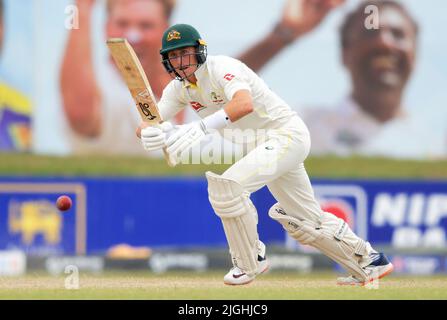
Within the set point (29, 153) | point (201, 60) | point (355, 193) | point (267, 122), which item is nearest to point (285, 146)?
point (267, 122)

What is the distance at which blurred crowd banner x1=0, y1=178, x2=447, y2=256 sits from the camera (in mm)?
10500

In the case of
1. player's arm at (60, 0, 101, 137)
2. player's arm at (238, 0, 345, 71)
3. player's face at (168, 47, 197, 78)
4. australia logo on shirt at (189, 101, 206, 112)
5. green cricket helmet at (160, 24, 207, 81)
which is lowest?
player's arm at (60, 0, 101, 137)

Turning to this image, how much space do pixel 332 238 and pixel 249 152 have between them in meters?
0.73

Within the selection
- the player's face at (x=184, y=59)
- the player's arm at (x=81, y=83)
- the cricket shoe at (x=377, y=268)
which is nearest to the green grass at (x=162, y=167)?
the player's arm at (x=81, y=83)

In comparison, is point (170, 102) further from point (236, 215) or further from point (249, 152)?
point (236, 215)

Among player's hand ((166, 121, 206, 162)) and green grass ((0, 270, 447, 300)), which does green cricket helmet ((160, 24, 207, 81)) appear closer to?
player's hand ((166, 121, 206, 162))

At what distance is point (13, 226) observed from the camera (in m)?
10.5

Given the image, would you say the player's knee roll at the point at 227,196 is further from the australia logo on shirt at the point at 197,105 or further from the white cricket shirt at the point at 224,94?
the australia logo on shirt at the point at 197,105

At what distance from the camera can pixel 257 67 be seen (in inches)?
526

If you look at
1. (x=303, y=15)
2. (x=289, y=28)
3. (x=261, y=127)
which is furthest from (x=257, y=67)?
(x=261, y=127)

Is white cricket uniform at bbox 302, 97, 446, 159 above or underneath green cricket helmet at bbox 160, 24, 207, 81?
underneath

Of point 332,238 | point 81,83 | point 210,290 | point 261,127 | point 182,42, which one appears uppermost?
point 182,42

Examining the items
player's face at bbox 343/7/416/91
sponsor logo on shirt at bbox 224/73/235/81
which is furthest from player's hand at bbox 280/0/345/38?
sponsor logo on shirt at bbox 224/73/235/81

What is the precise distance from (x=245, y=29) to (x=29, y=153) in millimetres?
2969
